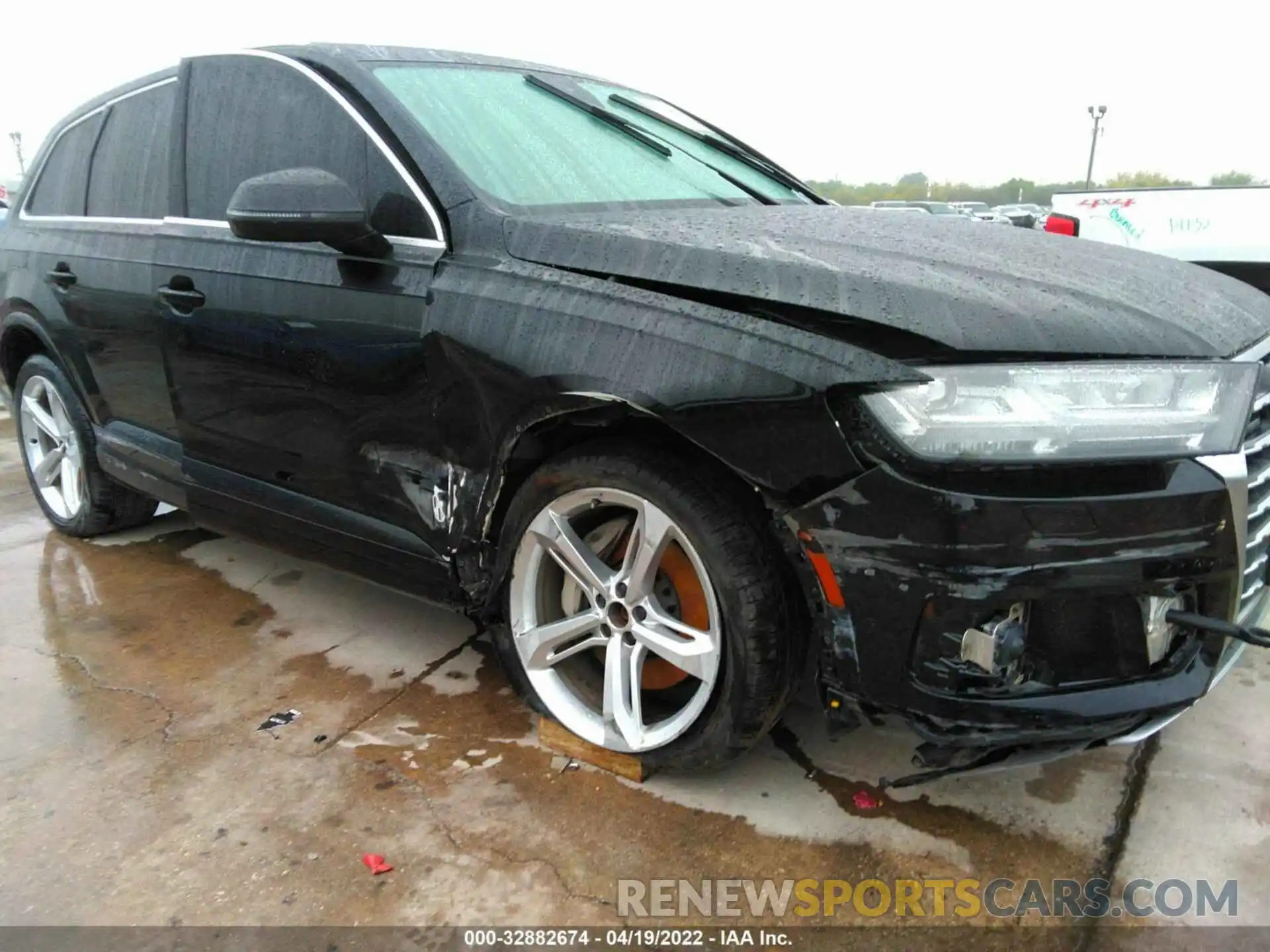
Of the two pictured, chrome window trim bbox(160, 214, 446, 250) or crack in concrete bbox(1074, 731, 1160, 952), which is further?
chrome window trim bbox(160, 214, 446, 250)

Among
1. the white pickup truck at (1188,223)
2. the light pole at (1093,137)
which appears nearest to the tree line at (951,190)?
the light pole at (1093,137)

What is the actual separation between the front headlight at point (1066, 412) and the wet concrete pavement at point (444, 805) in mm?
882

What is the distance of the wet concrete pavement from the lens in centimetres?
208

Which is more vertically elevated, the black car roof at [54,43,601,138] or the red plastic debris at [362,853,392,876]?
the black car roof at [54,43,601,138]

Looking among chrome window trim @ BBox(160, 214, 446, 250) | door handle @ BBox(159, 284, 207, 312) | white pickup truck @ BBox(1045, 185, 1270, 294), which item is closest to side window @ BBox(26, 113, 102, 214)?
chrome window trim @ BBox(160, 214, 446, 250)

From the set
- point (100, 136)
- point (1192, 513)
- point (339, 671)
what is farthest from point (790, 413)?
point (100, 136)

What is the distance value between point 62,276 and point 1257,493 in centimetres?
404

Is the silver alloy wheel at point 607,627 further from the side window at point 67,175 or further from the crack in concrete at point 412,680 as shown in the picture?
the side window at point 67,175

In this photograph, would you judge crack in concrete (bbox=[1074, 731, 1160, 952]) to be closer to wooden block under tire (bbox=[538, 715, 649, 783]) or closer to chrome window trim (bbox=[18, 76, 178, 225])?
wooden block under tire (bbox=[538, 715, 649, 783])

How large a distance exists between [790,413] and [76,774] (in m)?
2.07

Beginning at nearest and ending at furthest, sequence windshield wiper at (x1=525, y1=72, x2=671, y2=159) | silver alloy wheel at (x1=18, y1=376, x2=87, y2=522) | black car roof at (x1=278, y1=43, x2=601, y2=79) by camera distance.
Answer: black car roof at (x1=278, y1=43, x2=601, y2=79)
windshield wiper at (x1=525, y1=72, x2=671, y2=159)
silver alloy wheel at (x1=18, y1=376, x2=87, y2=522)

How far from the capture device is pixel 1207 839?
217cm

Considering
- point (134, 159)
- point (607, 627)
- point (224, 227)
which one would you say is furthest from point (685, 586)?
point (134, 159)

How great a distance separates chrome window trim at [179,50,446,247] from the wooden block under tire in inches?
50.5
